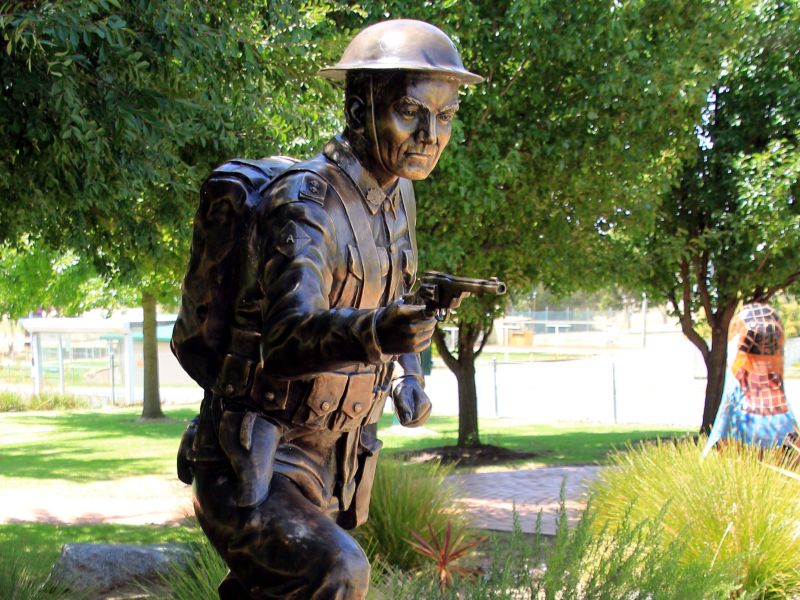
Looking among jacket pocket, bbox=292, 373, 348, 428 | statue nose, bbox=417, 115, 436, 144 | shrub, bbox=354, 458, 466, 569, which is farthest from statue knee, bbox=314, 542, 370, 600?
shrub, bbox=354, 458, 466, 569

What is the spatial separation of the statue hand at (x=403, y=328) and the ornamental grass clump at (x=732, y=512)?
364 cm

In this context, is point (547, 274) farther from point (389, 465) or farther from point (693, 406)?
point (693, 406)

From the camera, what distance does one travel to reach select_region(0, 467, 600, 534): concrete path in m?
9.57

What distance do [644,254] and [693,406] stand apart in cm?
854

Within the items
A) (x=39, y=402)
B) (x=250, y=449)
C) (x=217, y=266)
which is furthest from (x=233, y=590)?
(x=39, y=402)

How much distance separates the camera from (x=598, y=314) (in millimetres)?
76312

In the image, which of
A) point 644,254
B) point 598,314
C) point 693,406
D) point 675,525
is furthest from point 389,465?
point 598,314

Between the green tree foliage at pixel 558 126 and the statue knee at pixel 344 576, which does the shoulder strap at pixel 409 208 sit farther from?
the green tree foliage at pixel 558 126

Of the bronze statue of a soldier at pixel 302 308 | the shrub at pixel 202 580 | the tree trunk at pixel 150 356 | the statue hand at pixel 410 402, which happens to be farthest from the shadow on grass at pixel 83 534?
the tree trunk at pixel 150 356

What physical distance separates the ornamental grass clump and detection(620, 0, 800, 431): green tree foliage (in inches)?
243

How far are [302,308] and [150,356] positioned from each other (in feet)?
57.1

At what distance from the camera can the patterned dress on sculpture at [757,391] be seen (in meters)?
7.98

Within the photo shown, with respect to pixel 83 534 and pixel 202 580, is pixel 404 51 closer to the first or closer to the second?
pixel 202 580

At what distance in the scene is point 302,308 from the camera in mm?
2346
